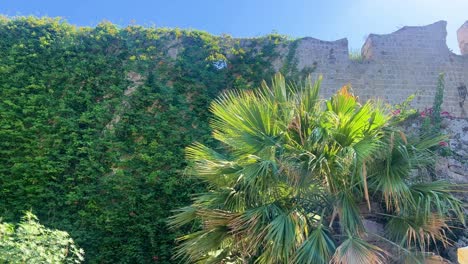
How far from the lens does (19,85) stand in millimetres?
7000

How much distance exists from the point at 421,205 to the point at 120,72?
17.6 ft

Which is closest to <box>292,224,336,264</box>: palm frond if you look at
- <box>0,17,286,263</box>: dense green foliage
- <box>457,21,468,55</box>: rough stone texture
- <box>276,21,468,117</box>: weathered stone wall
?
<box>0,17,286,263</box>: dense green foliage

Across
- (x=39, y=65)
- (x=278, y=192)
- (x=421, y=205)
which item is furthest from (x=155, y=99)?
(x=421, y=205)

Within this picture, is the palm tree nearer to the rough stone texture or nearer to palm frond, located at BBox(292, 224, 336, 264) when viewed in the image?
palm frond, located at BBox(292, 224, 336, 264)

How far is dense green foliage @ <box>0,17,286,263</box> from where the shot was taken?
6.52 meters

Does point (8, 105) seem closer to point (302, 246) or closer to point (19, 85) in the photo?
point (19, 85)

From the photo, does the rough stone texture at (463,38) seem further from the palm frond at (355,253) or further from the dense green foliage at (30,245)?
the dense green foliage at (30,245)

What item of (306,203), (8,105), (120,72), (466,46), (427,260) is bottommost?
(427,260)

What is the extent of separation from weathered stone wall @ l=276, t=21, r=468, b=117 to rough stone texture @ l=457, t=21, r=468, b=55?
0.41 metres

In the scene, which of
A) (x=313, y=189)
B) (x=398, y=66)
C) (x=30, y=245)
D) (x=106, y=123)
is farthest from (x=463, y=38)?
(x=30, y=245)

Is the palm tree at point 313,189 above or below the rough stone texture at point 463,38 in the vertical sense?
below

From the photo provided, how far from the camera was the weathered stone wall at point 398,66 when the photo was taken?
8422mm

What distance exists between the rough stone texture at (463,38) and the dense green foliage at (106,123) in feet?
14.6

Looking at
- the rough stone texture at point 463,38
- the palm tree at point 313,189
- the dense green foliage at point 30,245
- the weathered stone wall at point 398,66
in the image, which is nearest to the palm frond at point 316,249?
the palm tree at point 313,189
